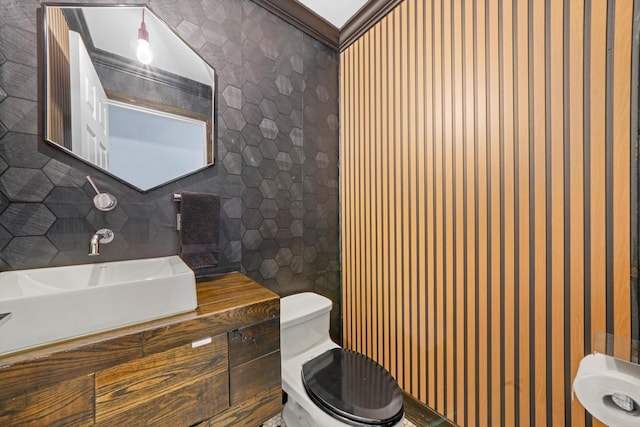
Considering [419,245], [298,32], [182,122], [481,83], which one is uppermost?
[298,32]

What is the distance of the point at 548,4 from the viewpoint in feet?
3.10

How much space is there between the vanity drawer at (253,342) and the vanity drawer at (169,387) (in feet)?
0.10

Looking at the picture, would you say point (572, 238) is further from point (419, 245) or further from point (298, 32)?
point (298, 32)

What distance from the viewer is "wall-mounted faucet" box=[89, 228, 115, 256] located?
98 cm

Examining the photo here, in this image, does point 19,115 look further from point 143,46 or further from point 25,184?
point 143,46

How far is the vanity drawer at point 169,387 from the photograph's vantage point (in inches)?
28.0

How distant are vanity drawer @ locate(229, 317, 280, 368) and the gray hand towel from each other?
1.54 ft

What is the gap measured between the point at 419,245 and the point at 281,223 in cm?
82

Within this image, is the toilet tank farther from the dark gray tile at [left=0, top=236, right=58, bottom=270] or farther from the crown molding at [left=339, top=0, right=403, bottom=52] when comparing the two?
the crown molding at [left=339, top=0, right=403, bottom=52]

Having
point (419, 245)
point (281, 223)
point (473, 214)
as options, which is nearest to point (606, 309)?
point (473, 214)

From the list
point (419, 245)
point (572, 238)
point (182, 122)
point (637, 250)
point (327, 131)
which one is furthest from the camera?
point (327, 131)

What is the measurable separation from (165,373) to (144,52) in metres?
1.35

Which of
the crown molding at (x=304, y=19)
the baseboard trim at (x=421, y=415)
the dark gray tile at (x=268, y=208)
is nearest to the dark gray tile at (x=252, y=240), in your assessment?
the dark gray tile at (x=268, y=208)

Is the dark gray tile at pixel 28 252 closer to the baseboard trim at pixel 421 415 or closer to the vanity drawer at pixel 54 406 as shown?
the vanity drawer at pixel 54 406
